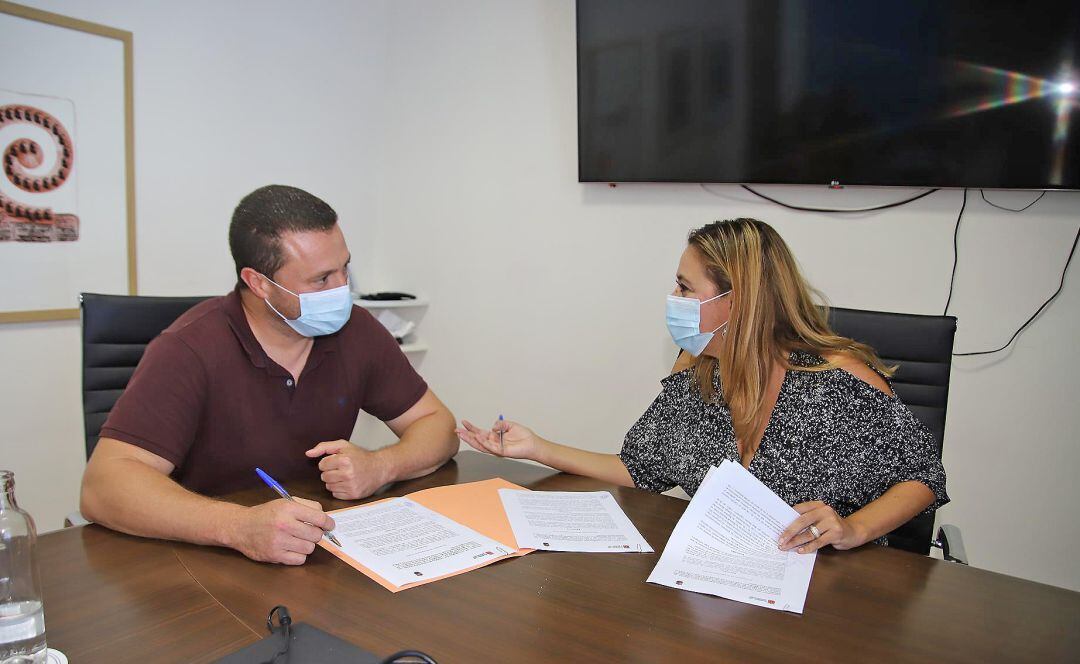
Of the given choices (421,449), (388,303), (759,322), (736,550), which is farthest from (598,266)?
(736,550)

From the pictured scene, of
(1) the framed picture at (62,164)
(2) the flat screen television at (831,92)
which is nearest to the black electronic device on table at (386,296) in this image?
(1) the framed picture at (62,164)

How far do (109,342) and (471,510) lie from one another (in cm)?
103

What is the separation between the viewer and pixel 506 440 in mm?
1767

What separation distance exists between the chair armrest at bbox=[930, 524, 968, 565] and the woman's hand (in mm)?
854

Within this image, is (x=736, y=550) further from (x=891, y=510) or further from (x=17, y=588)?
(x=17, y=588)

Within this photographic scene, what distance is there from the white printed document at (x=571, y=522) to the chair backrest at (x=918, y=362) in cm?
69

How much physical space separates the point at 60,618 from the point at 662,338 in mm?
2154

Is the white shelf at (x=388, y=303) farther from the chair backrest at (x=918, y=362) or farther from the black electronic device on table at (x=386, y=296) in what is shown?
the chair backrest at (x=918, y=362)

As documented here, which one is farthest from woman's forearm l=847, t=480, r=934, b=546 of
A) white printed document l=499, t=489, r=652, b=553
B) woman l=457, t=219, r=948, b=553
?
white printed document l=499, t=489, r=652, b=553

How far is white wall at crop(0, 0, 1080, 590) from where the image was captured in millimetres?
2279

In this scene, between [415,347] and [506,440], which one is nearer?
[506,440]

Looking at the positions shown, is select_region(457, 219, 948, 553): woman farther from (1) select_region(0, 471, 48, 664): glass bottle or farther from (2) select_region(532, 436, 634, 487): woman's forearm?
(1) select_region(0, 471, 48, 664): glass bottle

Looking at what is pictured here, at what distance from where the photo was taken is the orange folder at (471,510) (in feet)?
4.06

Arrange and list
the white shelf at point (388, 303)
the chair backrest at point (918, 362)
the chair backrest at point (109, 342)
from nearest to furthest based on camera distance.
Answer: the chair backrest at point (918, 362) < the chair backrest at point (109, 342) < the white shelf at point (388, 303)
